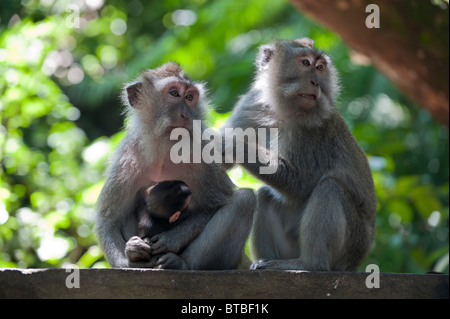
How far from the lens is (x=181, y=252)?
4.26 meters

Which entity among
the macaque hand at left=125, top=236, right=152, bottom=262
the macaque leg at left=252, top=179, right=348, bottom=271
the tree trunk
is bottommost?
the macaque hand at left=125, top=236, right=152, bottom=262

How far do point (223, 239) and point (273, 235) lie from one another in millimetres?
1044

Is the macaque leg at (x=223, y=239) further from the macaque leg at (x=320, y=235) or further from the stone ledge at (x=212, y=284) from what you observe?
the macaque leg at (x=320, y=235)

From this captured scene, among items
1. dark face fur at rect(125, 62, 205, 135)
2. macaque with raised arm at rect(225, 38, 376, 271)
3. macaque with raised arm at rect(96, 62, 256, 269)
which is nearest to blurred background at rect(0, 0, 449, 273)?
dark face fur at rect(125, 62, 205, 135)

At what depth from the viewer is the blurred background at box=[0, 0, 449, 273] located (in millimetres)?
7008

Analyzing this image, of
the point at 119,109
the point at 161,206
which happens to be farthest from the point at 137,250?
the point at 119,109

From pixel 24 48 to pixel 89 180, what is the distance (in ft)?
5.93

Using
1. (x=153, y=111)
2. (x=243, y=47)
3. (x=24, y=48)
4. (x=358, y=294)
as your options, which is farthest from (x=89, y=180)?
(x=243, y=47)

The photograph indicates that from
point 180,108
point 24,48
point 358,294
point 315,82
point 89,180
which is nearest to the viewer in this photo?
point 358,294

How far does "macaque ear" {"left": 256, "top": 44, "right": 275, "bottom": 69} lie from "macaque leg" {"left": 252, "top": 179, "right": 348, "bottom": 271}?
1.37m

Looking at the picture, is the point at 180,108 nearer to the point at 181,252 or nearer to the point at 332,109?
the point at 181,252

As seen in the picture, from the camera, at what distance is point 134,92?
460 cm

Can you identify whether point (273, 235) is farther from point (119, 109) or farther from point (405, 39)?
point (119, 109)

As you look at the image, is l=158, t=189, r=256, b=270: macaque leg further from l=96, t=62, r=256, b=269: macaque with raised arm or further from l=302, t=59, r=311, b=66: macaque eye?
l=302, t=59, r=311, b=66: macaque eye
